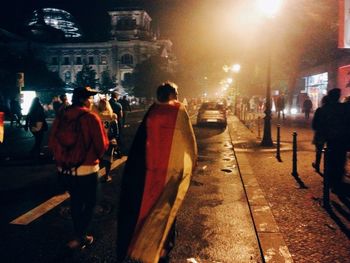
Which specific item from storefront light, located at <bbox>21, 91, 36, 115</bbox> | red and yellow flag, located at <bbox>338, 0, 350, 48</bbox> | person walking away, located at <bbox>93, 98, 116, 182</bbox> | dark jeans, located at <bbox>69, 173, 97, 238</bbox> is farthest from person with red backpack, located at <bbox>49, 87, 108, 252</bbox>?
storefront light, located at <bbox>21, 91, 36, 115</bbox>

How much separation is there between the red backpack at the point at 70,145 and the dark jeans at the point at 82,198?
7.0 inches

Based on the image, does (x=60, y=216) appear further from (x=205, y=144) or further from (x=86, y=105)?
(x=205, y=144)

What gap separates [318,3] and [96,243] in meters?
25.1

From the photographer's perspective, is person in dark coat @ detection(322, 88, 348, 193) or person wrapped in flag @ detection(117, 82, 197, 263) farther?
person in dark coat @ detection(322, 88, 348, 193)

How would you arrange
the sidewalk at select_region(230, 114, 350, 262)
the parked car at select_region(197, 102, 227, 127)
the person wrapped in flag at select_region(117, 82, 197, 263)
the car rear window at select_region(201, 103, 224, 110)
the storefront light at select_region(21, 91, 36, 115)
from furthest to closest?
the storefront light at select_region(21, 91, 36, 115)
the car rear window at select_region(201, 103, 224, 110)
the parked car at select_region(197, 102, 227, 127)
the sidewalk at select_region(230, 114, 350, 262)
the person wrapped in flag at select_region(117, 82, 197, 263)

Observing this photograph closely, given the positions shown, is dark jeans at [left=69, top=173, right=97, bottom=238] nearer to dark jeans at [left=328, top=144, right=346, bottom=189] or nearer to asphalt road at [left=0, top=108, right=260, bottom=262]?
asphalt road at [left=0, top=108, right=260, bottom=262]

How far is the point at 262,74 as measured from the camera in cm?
4356

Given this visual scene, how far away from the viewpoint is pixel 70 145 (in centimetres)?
411

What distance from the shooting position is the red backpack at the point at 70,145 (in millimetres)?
4086

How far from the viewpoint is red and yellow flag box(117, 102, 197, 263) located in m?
3.61

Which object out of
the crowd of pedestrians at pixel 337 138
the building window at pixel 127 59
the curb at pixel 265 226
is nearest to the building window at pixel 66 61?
the building window at pixel 127 59

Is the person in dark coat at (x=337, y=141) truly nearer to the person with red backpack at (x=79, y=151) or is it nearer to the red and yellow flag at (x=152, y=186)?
the red and yellow flag at (x=152, y=186)

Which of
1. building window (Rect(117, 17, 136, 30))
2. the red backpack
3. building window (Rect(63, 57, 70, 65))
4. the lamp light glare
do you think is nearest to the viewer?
the red backpack

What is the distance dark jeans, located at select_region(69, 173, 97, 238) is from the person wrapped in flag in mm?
736
